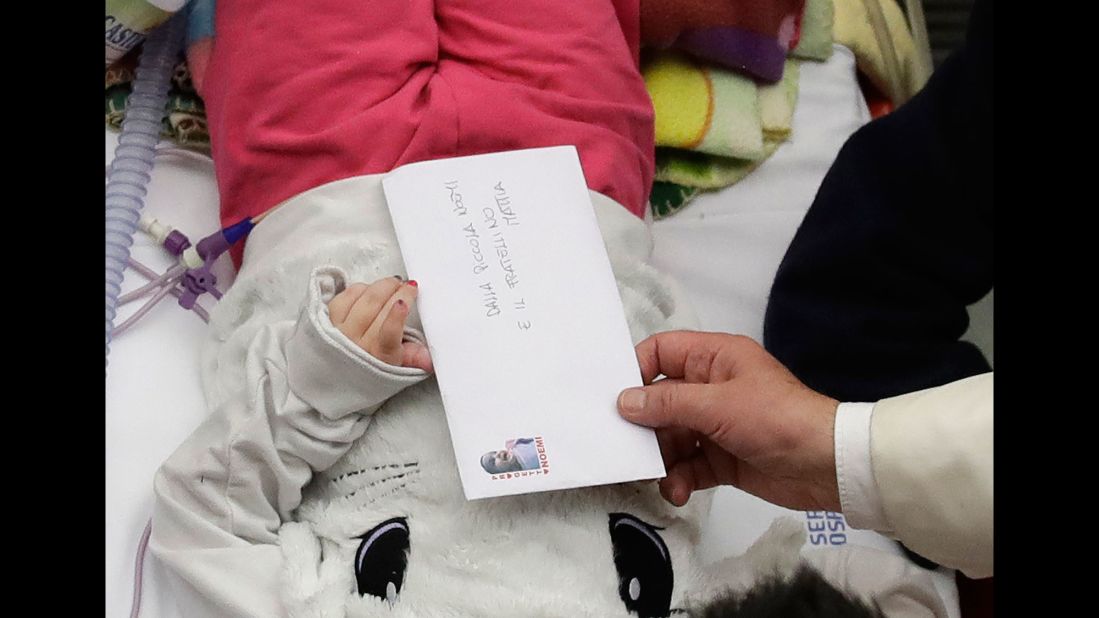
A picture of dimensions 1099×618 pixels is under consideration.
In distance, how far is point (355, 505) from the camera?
0.82m

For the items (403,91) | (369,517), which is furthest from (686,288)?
(369,517)

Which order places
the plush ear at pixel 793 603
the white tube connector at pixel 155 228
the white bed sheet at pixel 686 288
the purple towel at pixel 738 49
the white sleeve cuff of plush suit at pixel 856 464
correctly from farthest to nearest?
the purple towel at pixel 738 49 → the white tube connector at pixel 155 228 → the white bed sheet at pixel 686 288 → the white sleeve cuff of plush suit at pixel 856 464 → the plush ear at pixel 793 603

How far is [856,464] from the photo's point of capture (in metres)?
0.74

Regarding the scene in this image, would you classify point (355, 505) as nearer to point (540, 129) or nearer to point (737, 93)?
point (540, 129)

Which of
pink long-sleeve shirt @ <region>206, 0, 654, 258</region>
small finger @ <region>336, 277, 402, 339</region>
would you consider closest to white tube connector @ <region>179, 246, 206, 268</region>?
pink long-sleeve shirt @ <region>206, 0, 654, 258</region>

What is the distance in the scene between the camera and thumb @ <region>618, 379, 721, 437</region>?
754mm

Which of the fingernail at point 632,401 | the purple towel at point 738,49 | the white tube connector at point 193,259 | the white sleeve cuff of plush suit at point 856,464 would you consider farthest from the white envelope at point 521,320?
the purple towel at point 738,49

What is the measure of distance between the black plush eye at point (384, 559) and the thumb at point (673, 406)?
7.4 inches

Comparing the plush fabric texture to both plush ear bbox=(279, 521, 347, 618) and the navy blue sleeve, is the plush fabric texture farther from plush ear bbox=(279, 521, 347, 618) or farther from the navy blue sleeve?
the navy blue sleeve

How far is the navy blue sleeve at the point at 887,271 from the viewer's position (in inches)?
39.4

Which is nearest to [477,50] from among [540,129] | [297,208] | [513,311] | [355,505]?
[540,129]

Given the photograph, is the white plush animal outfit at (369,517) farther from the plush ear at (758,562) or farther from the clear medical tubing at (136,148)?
the clear medical tubing at (136,148)

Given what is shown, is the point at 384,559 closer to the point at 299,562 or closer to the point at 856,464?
the point at 299,562

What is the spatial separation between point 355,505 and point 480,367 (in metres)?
0.15
